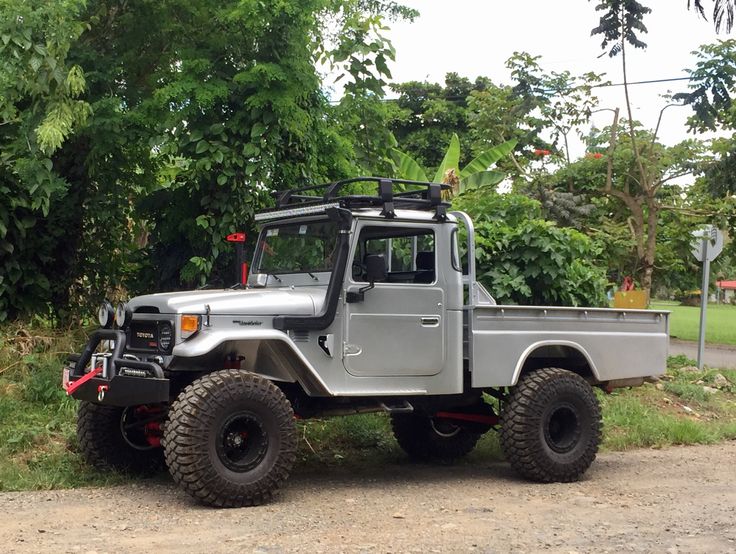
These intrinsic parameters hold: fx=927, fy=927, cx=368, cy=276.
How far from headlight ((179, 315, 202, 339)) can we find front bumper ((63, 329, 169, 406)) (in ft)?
1.00

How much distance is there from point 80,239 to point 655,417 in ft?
22.7

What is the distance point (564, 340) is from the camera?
311 inches

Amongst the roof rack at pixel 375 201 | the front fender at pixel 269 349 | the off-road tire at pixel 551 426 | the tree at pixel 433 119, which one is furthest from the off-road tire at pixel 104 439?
the tree at pixel 433 119

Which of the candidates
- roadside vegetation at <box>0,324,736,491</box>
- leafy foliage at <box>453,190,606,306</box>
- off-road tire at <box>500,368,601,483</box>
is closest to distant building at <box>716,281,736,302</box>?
leafy foliage at <box>453,190,606,306</box>

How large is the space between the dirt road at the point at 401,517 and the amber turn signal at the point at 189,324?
1202mm

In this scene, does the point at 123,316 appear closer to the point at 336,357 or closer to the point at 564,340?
the point at 336,357

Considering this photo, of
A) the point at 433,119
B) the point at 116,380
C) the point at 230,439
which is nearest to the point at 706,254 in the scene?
the point at 230,439

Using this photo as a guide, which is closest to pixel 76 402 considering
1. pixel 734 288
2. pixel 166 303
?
pixel 166 303

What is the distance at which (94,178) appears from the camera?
10.5 meters

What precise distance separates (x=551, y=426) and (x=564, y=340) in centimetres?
74

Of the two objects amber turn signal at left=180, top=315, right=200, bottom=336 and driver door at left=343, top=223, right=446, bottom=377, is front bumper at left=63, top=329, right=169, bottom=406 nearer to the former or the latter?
amber turn signal at left=180, top=315, right=200, bottom=336

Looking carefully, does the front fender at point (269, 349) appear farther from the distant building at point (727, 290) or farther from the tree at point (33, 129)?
the distant building at point (727, 290)

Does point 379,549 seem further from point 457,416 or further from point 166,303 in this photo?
point 457,416

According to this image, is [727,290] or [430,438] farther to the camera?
[727,290]
